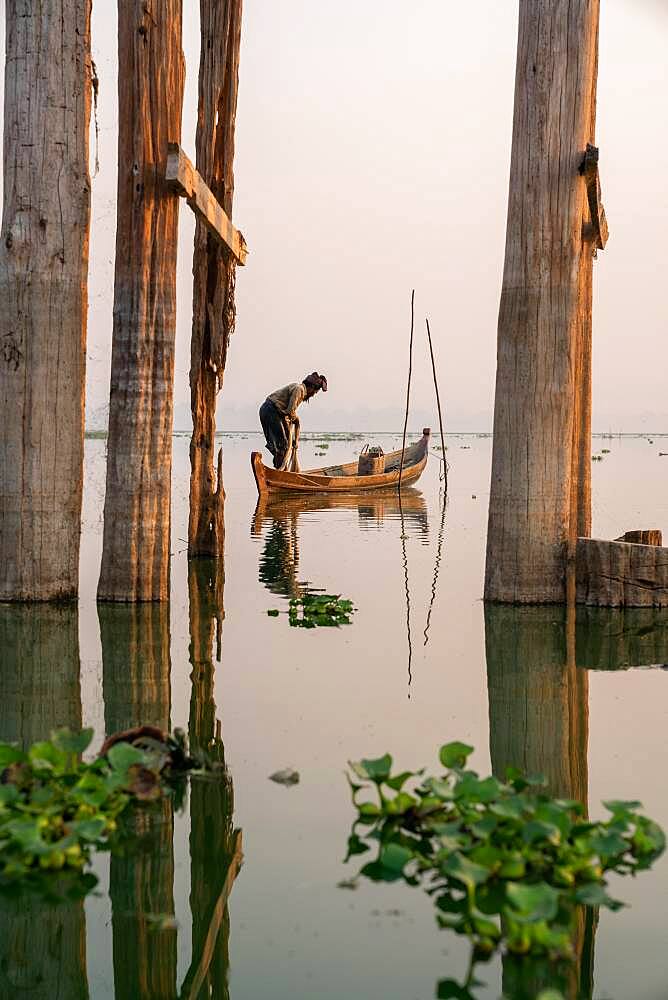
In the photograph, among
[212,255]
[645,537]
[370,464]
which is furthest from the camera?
[370,464]

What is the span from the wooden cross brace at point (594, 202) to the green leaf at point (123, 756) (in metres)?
5.66

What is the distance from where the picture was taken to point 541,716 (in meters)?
5.80

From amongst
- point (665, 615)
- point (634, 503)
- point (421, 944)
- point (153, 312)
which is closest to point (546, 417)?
point (665, 615)

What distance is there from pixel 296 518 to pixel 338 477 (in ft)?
15.4

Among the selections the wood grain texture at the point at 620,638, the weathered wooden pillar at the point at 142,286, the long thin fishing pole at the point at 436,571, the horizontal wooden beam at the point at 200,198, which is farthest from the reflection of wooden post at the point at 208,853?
the horizontal wooden beam at the point at 200,198

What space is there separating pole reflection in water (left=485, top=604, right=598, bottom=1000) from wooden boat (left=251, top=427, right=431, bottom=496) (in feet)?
38.2

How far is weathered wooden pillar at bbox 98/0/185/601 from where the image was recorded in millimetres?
8219

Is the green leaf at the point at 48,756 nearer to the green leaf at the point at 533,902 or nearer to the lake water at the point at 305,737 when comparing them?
the lake water at the point at 305,737

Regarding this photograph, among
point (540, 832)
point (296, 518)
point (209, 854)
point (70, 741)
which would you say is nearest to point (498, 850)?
point (540, 832)

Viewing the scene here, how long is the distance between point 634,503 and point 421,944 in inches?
718

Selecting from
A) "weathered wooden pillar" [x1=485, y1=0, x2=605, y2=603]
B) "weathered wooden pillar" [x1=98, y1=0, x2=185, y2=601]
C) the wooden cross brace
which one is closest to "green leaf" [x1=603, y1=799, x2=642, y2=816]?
"weathered wooden pillar" [x1=485, y1=0, x2=605, y2=603]

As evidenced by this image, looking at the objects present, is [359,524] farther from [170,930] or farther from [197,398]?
[170,930]

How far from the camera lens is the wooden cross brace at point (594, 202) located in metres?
8.27

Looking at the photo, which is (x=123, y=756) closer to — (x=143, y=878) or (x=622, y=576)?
(x=143, y=878)
